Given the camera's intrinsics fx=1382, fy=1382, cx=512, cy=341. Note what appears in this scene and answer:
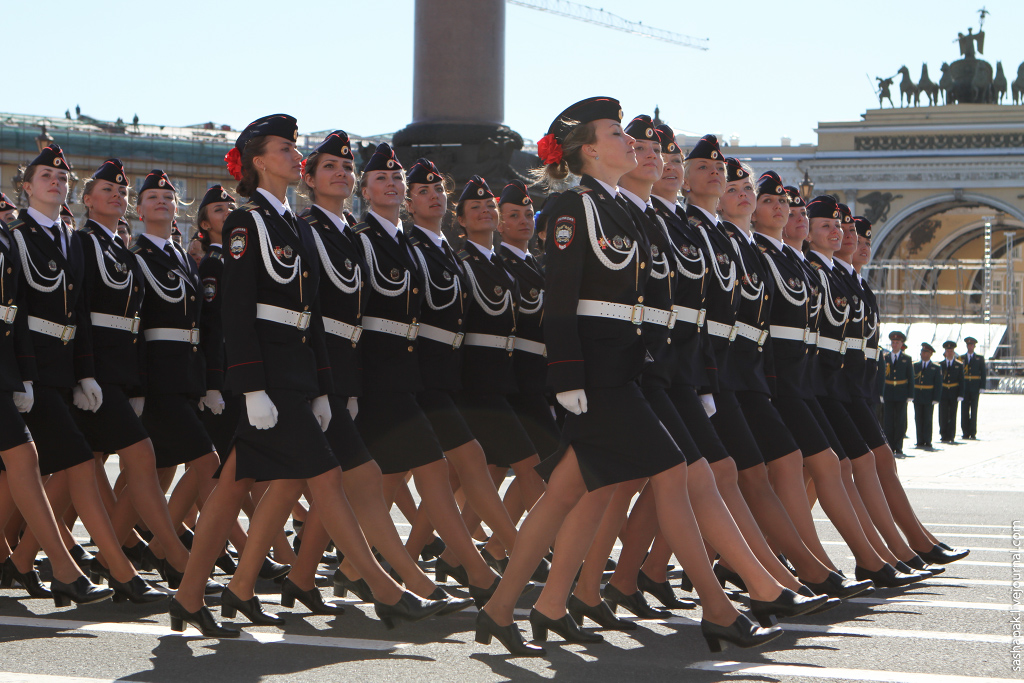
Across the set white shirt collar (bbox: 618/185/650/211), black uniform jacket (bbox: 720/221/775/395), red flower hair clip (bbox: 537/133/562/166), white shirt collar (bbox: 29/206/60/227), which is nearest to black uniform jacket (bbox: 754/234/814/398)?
black uniform jacket (bbox: 720/221/775/395)

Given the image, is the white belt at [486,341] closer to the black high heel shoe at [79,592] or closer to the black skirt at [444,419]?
the black skirt at [444,419]

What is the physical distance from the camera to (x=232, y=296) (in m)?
5.17

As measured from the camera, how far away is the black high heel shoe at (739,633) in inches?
181

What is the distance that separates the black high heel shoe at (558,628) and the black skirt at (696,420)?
0.86m

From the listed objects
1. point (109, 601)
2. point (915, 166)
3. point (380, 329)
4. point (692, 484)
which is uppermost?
point (915, 166)

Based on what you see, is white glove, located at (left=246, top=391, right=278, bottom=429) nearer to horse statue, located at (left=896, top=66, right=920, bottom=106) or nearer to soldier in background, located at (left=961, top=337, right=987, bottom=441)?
soldier in background, located at (left=961, top=337, right=987, bottom=441)

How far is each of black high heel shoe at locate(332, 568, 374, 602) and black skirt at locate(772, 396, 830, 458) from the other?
7.02ft

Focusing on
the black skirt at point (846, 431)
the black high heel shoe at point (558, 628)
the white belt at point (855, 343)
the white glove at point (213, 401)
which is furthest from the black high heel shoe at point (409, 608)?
the white belt at point (855, 343)

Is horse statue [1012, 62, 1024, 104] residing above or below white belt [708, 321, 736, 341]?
above

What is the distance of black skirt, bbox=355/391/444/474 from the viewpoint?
221 inches

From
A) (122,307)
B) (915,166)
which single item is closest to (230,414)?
(122,307)

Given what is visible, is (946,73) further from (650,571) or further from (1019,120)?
(650,571)

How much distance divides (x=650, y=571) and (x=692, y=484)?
142 cm

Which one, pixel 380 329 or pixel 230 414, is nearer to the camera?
pixel 380 329
